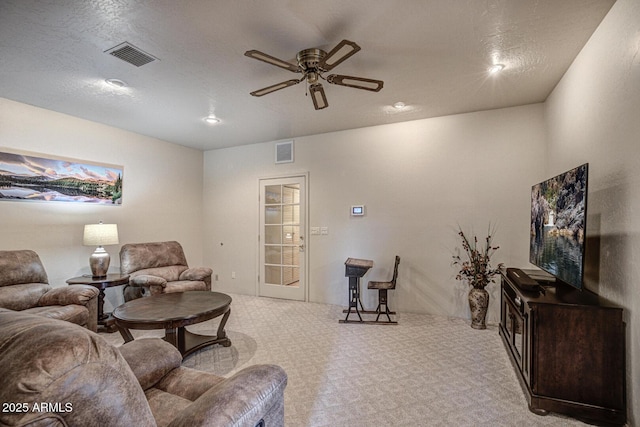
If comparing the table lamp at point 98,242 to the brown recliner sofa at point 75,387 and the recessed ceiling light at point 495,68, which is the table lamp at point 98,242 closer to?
the brown recliner sofa at point 75,387

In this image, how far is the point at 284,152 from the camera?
5078 mm

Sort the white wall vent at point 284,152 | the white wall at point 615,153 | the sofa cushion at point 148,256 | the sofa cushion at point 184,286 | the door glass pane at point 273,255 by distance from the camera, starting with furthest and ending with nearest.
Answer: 1. the door glass pane at point 273,255
2. the white wall vent at point 284,152
3. the sofa cushion at point 148,256
4. the sofa cushion at point 184,286
5. the white wall at point 615,153

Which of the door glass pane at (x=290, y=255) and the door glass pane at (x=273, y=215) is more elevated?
the door glass pane at (x=273, y=215)

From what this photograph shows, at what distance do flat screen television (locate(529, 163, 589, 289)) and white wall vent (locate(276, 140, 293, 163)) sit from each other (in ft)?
11.3

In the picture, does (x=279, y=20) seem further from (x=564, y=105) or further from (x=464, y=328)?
(x=464, y=328)

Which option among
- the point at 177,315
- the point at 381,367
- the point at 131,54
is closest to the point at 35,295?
the point at 177,315

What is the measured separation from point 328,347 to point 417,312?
1.62 meters

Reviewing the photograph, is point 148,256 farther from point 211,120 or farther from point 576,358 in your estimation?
point 576,358

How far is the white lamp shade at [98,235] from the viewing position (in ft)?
12.1

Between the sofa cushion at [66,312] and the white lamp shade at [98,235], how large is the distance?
968mm

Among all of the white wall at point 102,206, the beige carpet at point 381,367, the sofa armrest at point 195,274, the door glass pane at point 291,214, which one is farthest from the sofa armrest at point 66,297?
the door glass pane at point 291,214

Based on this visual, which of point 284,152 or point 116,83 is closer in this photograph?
point 116,83

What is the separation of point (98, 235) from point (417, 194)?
4.15 metres

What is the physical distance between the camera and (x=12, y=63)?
8.54 feet
